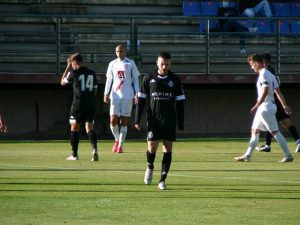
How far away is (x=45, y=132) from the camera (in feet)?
95.6

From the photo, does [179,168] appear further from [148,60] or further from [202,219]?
[148,60]

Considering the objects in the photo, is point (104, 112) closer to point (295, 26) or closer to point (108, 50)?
point (108, 50)

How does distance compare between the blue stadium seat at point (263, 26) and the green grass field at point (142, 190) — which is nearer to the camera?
the green grass field at point (142, 190)

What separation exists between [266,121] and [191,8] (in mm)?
14271

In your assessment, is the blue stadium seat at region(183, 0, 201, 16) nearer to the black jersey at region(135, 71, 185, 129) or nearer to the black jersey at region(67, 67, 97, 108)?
the black jersey at region(67, 67, 97, 108)

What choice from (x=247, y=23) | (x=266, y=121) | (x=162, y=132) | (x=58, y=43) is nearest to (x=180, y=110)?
(x=162, y=132)

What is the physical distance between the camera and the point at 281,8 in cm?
3456

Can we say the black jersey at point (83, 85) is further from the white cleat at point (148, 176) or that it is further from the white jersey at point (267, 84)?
the white cleat at point (148, 176)

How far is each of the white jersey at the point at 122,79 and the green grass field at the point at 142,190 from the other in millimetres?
1502

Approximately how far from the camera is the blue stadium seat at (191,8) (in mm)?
32594

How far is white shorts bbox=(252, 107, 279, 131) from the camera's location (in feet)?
62.2

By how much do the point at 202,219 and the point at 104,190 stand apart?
307cm

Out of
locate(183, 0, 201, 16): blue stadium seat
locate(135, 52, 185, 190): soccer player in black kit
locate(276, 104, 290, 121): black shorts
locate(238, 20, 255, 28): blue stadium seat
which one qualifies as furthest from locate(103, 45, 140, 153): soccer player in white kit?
locate(183, 0, 201, 16): blue stadium seat

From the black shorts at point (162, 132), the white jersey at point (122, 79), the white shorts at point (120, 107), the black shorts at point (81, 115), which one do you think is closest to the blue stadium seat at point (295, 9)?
the white jersey at point (122, 79)
